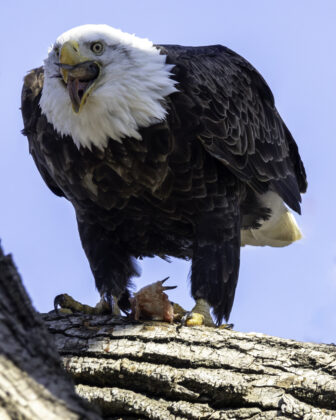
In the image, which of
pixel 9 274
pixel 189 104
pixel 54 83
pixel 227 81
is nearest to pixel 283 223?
pixel 227 81

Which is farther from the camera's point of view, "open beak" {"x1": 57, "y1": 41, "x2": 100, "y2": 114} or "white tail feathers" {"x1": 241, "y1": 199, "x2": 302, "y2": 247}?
"white tail feathers" {"x1": 241, "y1": 199, "x2": 302, "y2": 247}

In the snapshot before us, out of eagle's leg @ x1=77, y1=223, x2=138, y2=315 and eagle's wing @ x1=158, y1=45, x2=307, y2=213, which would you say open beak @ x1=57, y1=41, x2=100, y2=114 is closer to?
eagle's wing @ x1=158, y1=45, x2=307, y2=213

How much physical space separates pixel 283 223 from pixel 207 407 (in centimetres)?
306

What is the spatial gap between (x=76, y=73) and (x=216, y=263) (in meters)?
1.50

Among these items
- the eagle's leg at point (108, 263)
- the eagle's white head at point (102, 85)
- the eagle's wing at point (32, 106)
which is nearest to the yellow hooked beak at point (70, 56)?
the eagle's white head at point (102, 85)

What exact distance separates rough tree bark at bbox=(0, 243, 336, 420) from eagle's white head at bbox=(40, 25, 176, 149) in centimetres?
131

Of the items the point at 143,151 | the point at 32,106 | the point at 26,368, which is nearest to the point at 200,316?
the point at 143,151

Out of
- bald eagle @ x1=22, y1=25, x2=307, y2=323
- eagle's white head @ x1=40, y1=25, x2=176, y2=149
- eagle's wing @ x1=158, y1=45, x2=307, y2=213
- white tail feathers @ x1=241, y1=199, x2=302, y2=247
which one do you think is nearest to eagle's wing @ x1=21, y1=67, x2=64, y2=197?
bald eagle @ x1=22, y1=25, x2=307, y2=323

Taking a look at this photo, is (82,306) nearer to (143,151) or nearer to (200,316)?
(200,316)

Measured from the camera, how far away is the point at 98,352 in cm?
421

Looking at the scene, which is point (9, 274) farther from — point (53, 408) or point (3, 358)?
point (53, 408)

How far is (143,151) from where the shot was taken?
505 centimetres

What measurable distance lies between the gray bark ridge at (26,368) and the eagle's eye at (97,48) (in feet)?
9.45

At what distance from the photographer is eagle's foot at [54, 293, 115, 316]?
5.09 metres
